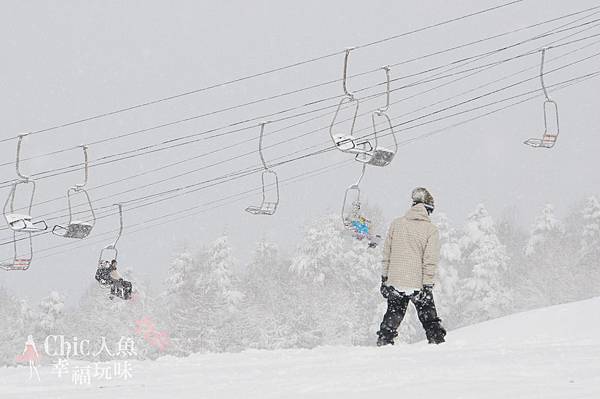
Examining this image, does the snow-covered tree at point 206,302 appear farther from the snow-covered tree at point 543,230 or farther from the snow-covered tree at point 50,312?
the snow-covered tree at point 543,230

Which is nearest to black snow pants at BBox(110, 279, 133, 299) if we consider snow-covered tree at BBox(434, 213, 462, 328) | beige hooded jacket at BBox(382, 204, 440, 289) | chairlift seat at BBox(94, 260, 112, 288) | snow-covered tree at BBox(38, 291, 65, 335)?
chairlift seat at BBox(94, 260, 112, 288)

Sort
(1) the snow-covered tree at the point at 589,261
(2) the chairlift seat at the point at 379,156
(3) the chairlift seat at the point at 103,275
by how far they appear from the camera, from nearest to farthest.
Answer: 1. (2) the chairlift seat at the point at 379,156
2. (3) the chairlift seat at the point at 103,275
3. (1) the snow-covered tree at the point at 589,261

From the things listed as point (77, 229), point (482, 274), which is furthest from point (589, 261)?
point (77, 229)

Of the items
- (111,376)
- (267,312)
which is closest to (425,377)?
(111,376)

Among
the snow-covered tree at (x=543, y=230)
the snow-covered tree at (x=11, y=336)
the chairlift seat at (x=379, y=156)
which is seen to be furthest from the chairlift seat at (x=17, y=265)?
the snow-covered tree at (x=543, y=230)

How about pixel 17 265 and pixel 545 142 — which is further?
pixel 17 265

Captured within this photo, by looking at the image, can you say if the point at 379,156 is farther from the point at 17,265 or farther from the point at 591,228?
the point at 591,228

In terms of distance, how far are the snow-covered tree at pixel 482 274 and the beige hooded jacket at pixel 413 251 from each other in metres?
39.3

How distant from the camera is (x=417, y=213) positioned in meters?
10.6

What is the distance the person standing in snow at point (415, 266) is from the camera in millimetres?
10453

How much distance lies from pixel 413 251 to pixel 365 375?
370 centimetres

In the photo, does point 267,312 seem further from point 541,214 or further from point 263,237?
point 541,214

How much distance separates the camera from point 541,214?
193ft

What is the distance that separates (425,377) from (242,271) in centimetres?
5759
